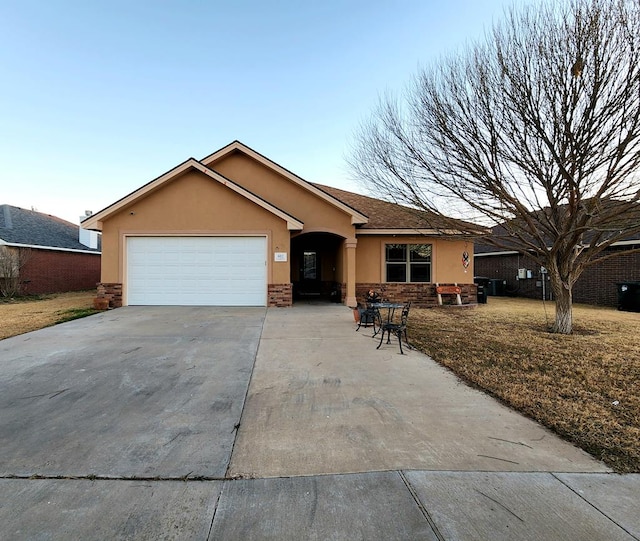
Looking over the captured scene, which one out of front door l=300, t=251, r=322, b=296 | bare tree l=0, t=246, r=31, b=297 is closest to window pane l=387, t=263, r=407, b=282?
front door l=300, t=251, r=322, b=296

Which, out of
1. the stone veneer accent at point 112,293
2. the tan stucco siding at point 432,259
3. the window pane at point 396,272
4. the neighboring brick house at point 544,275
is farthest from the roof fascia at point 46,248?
the neighboring brick house at point 544,275

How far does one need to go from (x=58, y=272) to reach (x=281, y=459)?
24.0 m

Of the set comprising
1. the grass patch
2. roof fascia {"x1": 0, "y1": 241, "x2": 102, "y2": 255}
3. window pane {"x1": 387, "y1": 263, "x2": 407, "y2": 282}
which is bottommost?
the grass patch

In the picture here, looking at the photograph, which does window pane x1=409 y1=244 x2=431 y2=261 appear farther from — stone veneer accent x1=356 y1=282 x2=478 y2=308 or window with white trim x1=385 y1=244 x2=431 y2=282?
stone veneer accent x1=356 y1=282 x2=478 y2=308

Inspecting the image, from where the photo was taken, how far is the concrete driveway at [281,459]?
2168mm

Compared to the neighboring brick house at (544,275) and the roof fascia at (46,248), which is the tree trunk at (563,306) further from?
the roof fascia at (46,248)

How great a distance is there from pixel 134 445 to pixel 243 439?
98cm

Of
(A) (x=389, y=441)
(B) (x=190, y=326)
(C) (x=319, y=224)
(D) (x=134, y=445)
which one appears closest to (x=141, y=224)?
(B) (x=190, y=326)

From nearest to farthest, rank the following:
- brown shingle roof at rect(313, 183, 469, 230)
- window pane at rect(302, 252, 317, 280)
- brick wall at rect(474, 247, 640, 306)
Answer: brown shingle roof at rect(313, 183, 469, 230) < brick wall at rect(474, 247, 640, 306) < window pane at rect(302, 252, 317, 280)

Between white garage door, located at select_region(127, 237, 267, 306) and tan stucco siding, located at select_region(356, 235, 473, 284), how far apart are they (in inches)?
179

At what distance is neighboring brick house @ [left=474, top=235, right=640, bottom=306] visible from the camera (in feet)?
50.2

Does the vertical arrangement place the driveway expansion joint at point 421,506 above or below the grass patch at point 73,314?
below

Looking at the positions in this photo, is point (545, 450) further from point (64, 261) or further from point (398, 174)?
point (64, 261)

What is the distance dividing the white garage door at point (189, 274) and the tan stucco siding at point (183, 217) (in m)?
0.33
